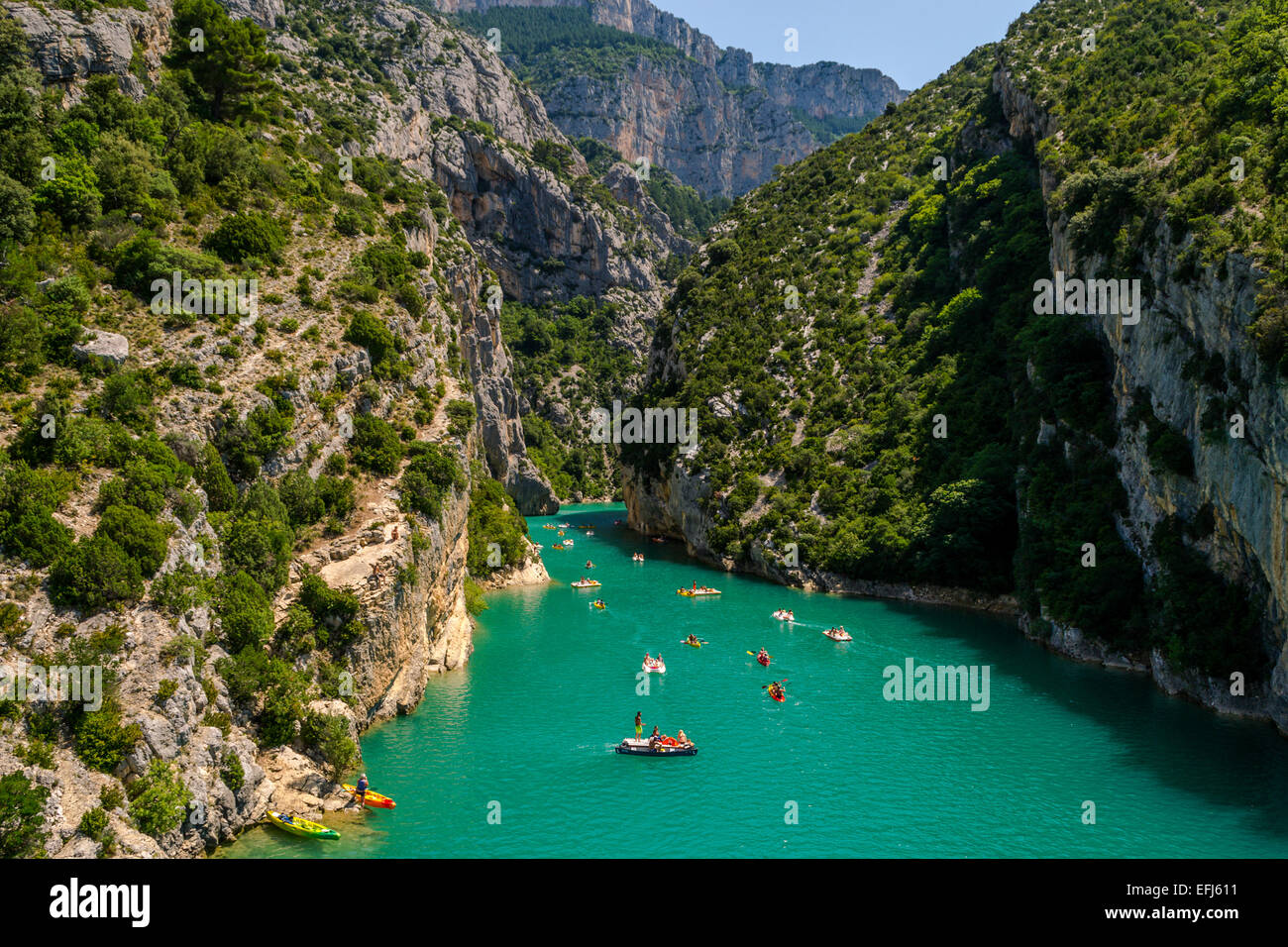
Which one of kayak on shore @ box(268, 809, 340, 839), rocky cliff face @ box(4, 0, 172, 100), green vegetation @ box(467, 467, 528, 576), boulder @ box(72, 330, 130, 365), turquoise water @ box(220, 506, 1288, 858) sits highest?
rocky cliff face @ box(4, 0, 172, 100)

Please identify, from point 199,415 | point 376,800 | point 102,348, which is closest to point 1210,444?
point 376,800

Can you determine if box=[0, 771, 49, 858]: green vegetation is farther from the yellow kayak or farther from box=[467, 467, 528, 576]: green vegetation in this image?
box=[467, 467, 528, 576]: green vegetation

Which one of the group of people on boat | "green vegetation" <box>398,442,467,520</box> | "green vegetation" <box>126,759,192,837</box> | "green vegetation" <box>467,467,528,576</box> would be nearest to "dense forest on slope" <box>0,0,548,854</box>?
"green vegetation" <box>126,759,192,837</box>

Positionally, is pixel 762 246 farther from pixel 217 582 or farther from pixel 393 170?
pixel 217 582

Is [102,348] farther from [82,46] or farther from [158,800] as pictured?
[82,46]

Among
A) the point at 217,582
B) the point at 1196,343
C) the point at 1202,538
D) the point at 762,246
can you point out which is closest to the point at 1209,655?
the point at 1202,538

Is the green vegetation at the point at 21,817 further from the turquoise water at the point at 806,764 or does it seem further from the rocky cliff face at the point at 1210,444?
the rocky cliff face at the point at 1210,444
